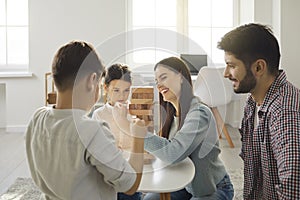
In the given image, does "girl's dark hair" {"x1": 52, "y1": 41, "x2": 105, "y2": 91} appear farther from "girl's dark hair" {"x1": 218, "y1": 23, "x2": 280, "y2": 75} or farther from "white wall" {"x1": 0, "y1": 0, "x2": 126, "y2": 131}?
"white wall" {"x1": 0, "y1": 0, "x2": 126, "y2": 131}

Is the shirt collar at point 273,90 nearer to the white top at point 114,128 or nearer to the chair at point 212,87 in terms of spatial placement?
the white top at point 114,128

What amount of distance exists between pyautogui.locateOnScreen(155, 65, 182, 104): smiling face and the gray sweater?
0.30ft

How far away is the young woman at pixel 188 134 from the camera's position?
1464 mm

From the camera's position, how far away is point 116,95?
1479 millimetres

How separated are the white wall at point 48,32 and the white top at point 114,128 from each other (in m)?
3.38

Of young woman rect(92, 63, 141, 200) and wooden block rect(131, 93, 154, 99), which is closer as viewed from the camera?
wooden block rect(131, 93, 154, 99)

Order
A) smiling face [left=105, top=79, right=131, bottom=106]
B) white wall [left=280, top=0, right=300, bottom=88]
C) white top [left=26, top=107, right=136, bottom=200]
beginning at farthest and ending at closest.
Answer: white wall [left=280, top=0, right=300, bottom=88] → smiling face [left=105, top=79, right=131, bottom=106] → white top [left=26, top=107, right=136, bottom=200]

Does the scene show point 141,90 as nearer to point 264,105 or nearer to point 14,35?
point 264,105

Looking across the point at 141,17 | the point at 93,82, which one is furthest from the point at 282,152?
the point at 141,17

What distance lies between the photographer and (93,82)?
3.46ft

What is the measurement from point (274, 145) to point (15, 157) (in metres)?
3.07

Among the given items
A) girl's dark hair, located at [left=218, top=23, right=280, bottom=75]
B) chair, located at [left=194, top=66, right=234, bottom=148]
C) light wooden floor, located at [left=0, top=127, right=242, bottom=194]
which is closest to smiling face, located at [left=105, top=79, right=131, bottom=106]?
girl's dark hair, located at [left=218, top=23, right=280, bottom=75]

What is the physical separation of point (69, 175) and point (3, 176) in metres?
2.36

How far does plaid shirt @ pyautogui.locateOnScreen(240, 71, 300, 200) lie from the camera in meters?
1.04
